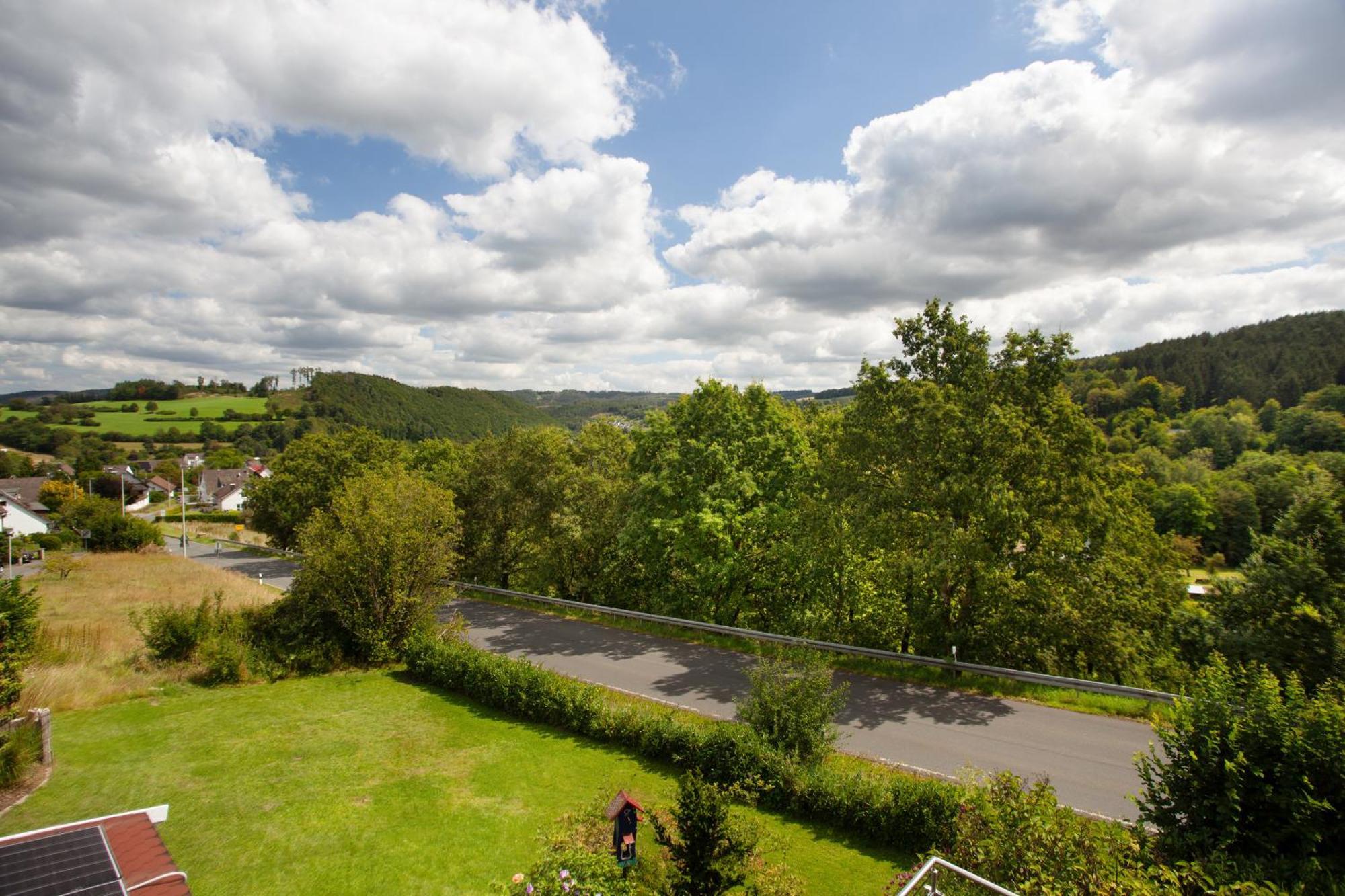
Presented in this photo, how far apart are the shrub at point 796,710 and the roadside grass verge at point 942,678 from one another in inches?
30.3

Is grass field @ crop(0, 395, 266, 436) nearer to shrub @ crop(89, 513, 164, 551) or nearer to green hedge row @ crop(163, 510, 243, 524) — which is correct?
green hedge row @ crop(163, 510, 243, 524)

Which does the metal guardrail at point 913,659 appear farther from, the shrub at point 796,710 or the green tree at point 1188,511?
the green tree at point 1188,511

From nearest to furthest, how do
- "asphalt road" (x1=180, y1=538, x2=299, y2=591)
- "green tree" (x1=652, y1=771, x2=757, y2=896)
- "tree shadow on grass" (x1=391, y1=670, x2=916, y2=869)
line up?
"green tree" (x1=652, y1=771, x2=757, y2=896) → "tree shadow on grass" (x1=391, y1=670, x2=916, y2=869) → "asphalt road" (x1=180, y1=538, x2=299, y2=591)

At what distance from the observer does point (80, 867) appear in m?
6.66

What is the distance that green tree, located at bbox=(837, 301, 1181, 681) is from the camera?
1659 cm

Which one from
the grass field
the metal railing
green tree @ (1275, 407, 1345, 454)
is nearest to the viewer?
the metal railing

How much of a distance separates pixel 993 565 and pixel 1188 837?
31.9ft

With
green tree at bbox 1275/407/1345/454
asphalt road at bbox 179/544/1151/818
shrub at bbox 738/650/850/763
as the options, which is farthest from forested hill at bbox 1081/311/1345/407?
shrub at bbox 738/650/850/763

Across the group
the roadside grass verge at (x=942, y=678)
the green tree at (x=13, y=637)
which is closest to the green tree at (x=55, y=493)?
the green tree at (x=13, y=637)

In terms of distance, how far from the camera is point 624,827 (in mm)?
9398

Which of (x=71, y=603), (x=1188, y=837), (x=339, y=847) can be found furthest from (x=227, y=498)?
(x=1188, y=837)

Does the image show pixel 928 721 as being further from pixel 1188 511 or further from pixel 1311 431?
pixel 1311 431

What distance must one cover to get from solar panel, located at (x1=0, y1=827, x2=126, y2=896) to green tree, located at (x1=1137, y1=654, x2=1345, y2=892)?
11.6 meters

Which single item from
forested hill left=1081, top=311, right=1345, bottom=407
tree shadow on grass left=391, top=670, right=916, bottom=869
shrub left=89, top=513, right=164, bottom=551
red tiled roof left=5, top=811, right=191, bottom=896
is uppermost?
forested hill left=1081, top=311, right=1345, bottom=407
